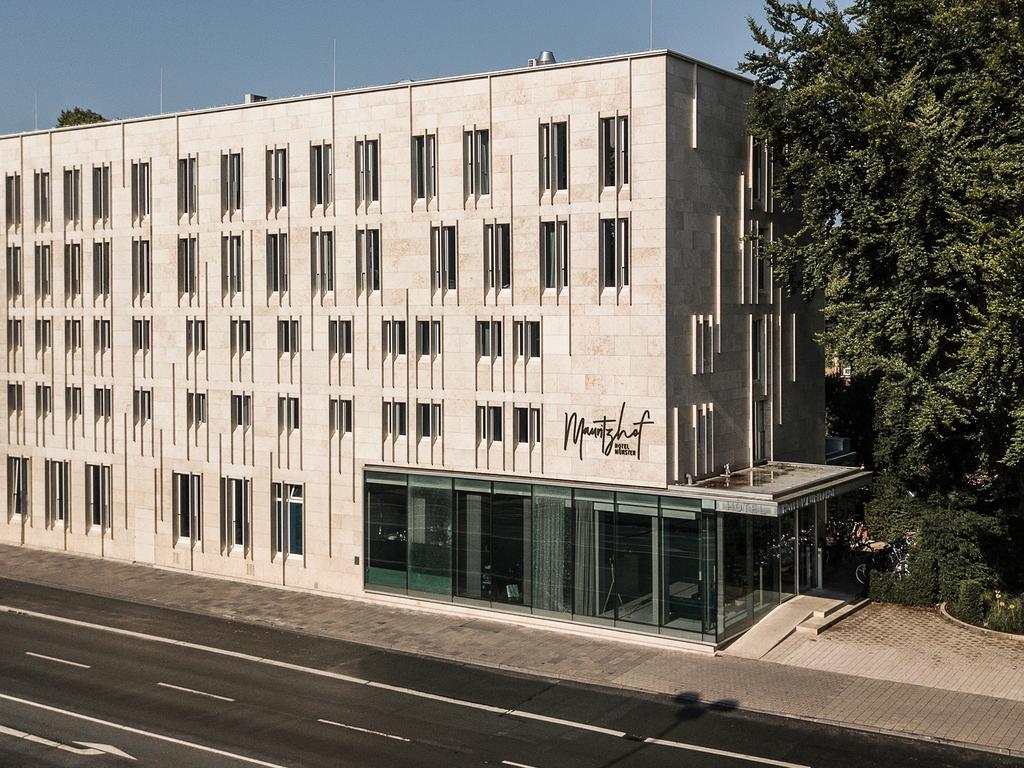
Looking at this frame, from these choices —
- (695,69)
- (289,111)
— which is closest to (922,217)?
(695,69)

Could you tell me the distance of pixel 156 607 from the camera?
39.5 m

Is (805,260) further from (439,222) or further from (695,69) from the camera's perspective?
(439,222)

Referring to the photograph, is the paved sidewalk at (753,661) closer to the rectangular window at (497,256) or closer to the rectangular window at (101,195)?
the rectangular window at (497,256)

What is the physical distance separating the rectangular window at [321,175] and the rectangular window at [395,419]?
24.4 feet

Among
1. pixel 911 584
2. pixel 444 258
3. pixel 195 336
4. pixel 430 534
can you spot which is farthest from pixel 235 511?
pixel 911 584

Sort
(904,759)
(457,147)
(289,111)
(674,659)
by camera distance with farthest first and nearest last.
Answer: (289,111), (457,147), (674,659), (904,759)

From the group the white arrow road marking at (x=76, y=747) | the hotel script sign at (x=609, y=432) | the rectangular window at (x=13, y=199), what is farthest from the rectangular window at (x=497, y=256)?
the rectangular window at (x=13, y=199)

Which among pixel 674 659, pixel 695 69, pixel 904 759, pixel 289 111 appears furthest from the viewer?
pixel 289 111

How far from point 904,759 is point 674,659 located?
8571mm

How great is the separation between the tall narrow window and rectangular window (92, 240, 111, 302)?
6.35 metres

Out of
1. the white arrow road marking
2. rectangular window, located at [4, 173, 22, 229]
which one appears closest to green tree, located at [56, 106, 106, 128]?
rectangular window, located at [4, 173, 22, 229]

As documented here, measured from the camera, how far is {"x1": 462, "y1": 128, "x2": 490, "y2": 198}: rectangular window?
1469 inches

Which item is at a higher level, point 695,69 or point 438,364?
point 695,69

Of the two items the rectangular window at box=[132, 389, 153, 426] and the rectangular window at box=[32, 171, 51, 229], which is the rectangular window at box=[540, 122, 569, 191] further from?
the rectangular window at box=[32, 171, 51, 229]
